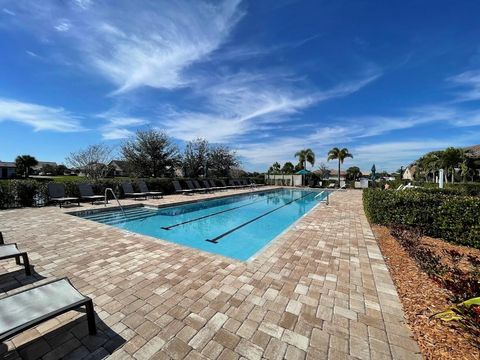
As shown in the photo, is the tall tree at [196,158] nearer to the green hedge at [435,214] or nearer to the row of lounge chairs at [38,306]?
the green hedge at [435,214]

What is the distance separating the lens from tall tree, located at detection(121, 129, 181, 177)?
21.5 m

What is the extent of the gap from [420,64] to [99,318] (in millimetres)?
14289

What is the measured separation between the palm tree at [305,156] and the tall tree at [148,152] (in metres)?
20.8

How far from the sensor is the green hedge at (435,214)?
5207 millimetres

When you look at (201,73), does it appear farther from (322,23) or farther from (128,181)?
(128,181)

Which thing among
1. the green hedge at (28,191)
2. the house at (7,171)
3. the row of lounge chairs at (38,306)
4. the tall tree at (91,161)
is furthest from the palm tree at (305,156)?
the house at (7,171)

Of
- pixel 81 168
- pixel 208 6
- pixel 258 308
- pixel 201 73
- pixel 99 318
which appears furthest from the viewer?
pixel 81 168

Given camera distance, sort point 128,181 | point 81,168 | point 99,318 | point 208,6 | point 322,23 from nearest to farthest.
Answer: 1. point 99,318
2. point 208,6
3. point 322,23
4. point 128,181
5. point 81,168

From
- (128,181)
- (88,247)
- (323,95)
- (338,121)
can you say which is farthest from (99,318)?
(338,121)

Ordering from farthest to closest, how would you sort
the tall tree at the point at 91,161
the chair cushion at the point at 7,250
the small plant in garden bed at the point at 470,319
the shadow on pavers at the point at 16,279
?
the tall tree at the point at 91,161 < the chair cushion at the point at 7,250 < the shadow on pavers at the point at 16,279 < the small plant in garden bed at the point at 470,319

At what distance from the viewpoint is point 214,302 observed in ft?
9.20

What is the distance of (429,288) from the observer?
3182 millimetres

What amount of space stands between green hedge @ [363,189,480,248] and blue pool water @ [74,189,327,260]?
3.73 metres

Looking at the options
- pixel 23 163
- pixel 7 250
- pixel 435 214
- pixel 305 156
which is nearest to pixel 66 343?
pixel 7 250
